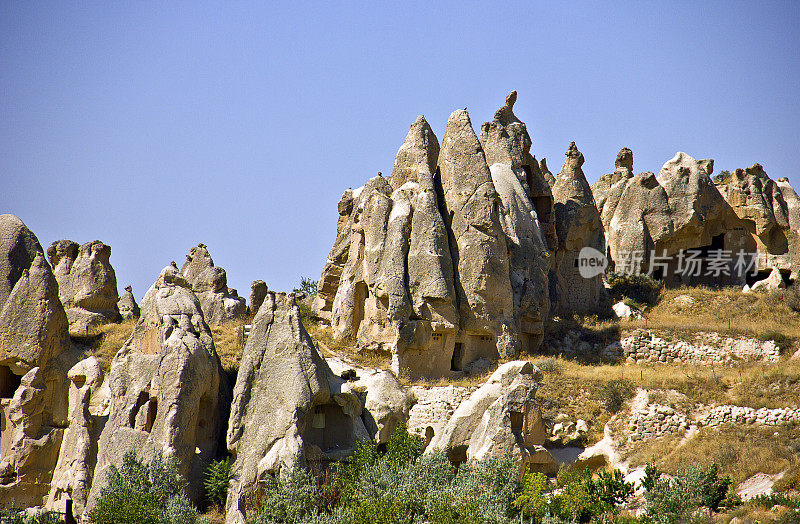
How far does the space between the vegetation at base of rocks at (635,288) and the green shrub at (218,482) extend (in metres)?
19.0

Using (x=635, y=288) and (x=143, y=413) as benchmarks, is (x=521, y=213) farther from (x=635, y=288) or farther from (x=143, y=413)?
(x=143, y=413)

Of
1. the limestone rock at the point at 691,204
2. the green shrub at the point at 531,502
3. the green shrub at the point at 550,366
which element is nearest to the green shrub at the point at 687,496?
the green shrub at the point at 531,502

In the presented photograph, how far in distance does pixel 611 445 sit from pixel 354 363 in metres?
7.04

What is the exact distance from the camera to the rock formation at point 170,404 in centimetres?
1659

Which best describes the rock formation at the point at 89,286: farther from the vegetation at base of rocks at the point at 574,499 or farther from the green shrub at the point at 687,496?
the green shrub at the point at 687,496

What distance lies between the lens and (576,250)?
3184cm

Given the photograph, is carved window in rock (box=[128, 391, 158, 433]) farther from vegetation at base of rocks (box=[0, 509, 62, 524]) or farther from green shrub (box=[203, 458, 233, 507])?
vegetation at base of rocks (box=[0, 509, 62, 524])

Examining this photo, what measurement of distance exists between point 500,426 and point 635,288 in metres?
17.3

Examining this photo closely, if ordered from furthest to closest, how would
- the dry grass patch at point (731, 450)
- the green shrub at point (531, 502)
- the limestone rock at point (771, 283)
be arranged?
the limestone rock at point (771, 283) < the dry grass patch at point (731, 450) < the green shrub at point (531, 502)

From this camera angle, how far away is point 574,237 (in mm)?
31688

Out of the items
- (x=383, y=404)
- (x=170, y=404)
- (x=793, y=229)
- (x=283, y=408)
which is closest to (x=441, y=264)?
(x=383, y=404)

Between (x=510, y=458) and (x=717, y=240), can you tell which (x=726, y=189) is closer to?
(x=717, y=240)

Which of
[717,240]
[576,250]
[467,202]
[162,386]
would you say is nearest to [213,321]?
[467,202]

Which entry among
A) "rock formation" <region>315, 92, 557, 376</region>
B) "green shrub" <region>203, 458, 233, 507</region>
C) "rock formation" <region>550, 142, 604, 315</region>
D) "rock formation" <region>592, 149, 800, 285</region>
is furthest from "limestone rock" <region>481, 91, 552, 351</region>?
"green shrub" <region>203, 458, 233, 507</region>
